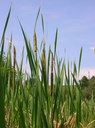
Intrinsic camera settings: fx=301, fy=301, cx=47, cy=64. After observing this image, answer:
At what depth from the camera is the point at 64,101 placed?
203 centimetres

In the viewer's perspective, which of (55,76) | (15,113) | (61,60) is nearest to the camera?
(55,76)

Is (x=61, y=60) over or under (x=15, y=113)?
over

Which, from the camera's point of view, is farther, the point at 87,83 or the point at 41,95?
the point at 87,83

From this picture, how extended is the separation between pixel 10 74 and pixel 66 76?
0.45m

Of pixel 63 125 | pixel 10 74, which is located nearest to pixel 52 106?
pixel 63 125

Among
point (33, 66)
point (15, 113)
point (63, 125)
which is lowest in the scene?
point (63, 125)

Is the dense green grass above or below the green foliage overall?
below

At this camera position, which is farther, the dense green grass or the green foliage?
the green foliage

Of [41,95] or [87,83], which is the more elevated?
[87,83]

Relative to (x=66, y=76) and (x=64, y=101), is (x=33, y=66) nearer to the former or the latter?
(x=66, y=76)

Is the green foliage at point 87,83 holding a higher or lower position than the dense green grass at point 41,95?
higher

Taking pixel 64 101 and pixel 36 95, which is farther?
pixel 64 101

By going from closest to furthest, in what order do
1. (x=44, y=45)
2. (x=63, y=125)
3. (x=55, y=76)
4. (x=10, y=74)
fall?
(x=63, y=125) → (x=44, y=45) → (x=55, y=76) → (x=10, y=74)

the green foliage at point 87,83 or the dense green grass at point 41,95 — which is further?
the green foliage at point 87,83
